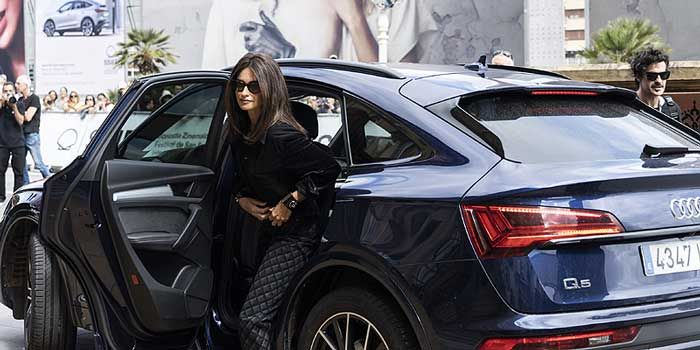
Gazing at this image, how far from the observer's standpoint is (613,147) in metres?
3.44

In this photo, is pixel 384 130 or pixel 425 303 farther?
pixel 384 130

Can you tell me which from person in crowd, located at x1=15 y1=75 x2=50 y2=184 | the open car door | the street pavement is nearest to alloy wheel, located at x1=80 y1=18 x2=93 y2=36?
person in crowd, located at x1=15 y1=75 x2=50 y2=184

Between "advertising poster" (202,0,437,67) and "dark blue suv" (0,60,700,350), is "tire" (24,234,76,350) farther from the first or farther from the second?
"advertising poster" (202,0,437,67)

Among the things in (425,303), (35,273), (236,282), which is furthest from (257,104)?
(35,273)

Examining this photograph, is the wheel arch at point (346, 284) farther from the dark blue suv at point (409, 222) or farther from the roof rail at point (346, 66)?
the roof rail at point (346, 66)

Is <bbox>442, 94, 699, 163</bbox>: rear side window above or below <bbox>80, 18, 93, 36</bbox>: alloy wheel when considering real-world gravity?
below

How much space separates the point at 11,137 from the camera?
14.4 metres

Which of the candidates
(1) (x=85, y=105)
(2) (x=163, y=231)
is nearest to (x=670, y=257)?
(2) (x=163, y=231)

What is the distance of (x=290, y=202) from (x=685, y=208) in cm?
142

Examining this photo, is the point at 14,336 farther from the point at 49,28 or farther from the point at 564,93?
the point at 49,28

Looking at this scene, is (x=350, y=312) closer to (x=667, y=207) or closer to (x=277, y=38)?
(x=667, y=207)

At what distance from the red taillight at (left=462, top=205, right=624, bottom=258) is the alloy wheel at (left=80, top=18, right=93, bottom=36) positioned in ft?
236

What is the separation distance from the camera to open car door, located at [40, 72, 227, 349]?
13.4ft

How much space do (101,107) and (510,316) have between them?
19.1 metres
